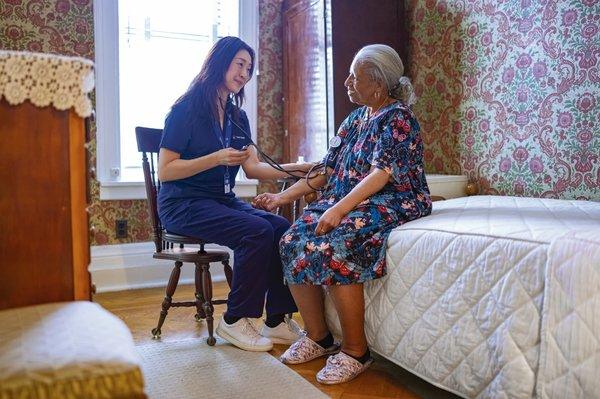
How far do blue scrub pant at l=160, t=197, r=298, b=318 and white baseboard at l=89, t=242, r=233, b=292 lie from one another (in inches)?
46.3

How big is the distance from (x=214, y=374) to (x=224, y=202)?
738 millimetres

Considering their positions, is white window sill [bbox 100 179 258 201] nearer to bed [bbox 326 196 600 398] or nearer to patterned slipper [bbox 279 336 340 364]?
patterned slipper [bbox 279 336 340 364]

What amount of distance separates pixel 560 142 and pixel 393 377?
1.43 m

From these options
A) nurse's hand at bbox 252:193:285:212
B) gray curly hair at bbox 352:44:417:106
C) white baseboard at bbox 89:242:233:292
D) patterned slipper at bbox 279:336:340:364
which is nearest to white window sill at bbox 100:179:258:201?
white baseboard at bbox 89:242:233:292

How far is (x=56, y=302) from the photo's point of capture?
3.44 feet

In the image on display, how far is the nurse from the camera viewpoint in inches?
83.4

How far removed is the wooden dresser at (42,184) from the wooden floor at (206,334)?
102 centimetres

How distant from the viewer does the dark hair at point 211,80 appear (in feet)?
7.47

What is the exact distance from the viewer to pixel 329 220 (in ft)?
6.25

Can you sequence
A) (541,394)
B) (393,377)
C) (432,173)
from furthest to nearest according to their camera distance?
(432,173) → (393,377) → (541,394)

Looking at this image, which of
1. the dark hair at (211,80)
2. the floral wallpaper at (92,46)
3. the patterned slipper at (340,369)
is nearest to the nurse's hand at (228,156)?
the dark hair at (211,80)

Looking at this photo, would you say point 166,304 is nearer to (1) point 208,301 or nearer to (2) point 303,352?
(1) point 208,301

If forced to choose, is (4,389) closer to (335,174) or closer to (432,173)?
(335,174)

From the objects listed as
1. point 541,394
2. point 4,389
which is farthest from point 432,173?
point 4,389
